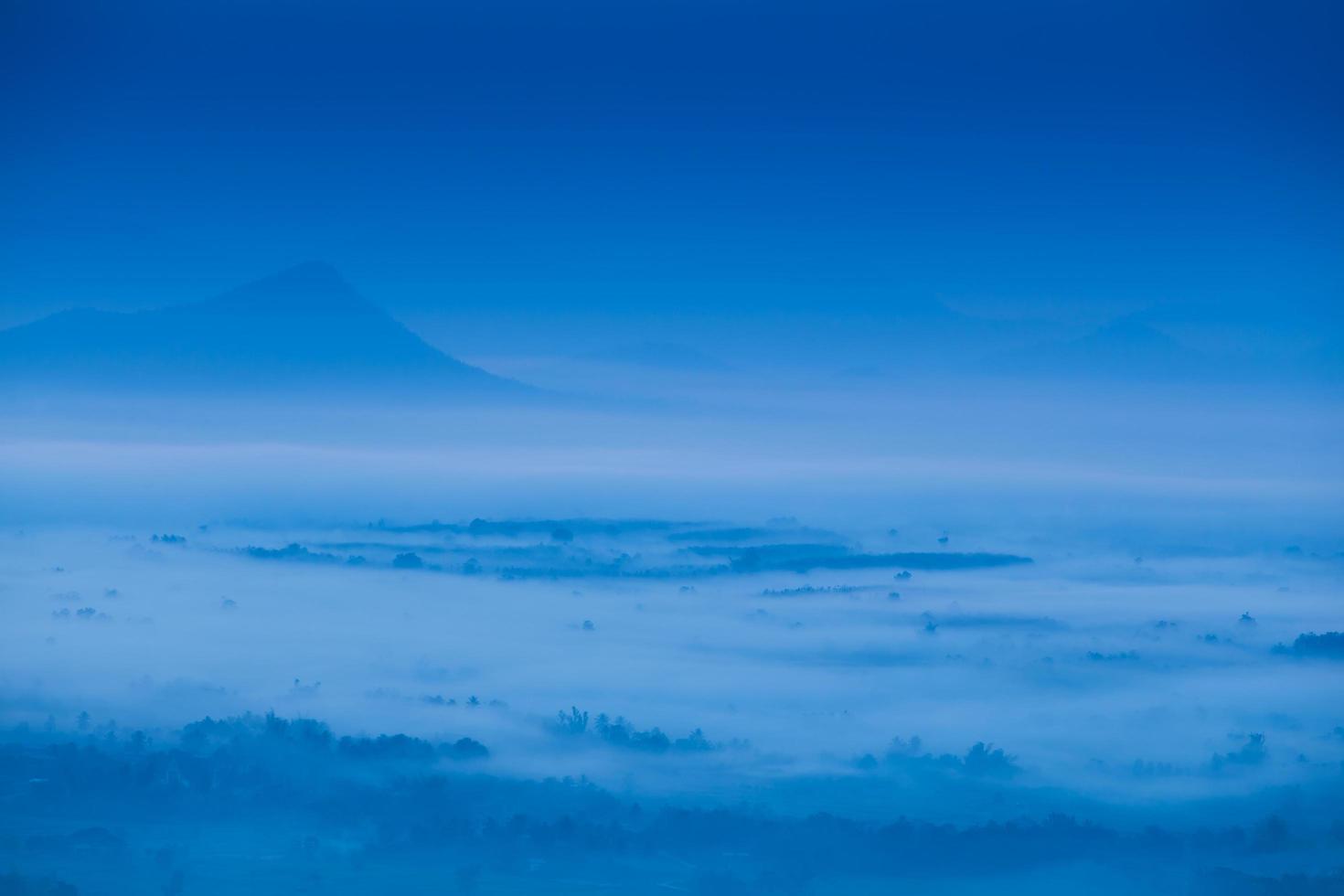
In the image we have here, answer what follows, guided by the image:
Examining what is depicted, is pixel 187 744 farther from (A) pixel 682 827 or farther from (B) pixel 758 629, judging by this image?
(B) pixel 758 629

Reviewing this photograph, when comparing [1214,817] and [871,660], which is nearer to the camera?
[1214,817]

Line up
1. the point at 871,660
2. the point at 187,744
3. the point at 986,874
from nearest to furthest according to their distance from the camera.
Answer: the point at 986,874
the point at 187,744
the point at 871,660

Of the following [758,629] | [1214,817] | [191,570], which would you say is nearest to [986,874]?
[1214,817]

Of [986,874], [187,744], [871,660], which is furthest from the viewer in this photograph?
[871,660]

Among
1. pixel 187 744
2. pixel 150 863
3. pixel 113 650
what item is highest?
pixel 113 650

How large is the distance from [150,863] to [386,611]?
1380 mm

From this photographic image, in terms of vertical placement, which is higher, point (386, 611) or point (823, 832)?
point (386, 611)

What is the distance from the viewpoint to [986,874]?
4695mm

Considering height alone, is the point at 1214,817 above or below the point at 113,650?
below

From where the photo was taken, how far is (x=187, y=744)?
5.14 m

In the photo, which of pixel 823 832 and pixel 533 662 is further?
pixel 533 662

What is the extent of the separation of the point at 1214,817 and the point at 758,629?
1943 millimetres

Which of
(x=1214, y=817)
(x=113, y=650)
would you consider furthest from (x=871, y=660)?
(x=113, y=650)

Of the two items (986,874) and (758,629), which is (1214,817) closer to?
(986,874)
